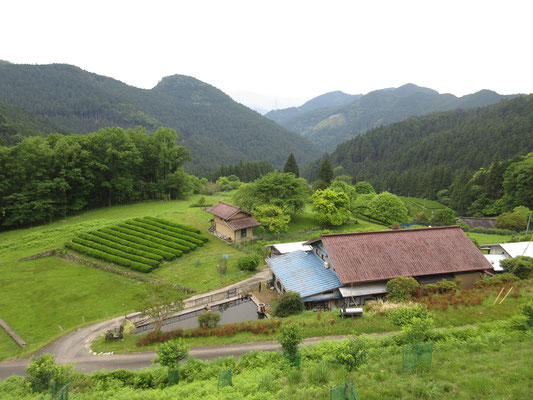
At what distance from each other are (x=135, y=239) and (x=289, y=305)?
77.4ft

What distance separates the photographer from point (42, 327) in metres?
22.8

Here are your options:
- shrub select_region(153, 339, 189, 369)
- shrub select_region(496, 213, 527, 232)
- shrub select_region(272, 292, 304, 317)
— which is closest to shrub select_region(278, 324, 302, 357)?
shrub select_region(153, 339, 189, 369)

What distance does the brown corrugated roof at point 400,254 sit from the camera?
24750 millimetres

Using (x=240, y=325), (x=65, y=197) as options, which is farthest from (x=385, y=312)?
(x=65, y=197)

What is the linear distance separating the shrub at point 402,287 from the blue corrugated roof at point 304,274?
3970 mm

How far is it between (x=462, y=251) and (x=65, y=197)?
2185 inches

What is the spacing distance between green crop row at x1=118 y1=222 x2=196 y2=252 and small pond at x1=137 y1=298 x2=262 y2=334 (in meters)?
12.5

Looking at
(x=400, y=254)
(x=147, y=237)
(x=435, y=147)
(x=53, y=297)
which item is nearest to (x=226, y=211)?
(x=147, y=237)

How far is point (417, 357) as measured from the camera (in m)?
12.5

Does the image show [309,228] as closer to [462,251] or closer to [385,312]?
[462,251]

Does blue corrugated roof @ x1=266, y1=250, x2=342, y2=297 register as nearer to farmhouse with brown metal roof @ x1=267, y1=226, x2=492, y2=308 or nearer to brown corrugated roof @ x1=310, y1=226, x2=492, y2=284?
farmhouse with brown metal roof @ x1=267, y1=226, x2=492, y2=308

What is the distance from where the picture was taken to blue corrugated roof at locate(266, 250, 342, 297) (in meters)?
24.3

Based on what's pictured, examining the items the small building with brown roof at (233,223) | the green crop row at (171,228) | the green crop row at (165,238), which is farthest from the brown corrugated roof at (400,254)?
the green crop row at (171,228)

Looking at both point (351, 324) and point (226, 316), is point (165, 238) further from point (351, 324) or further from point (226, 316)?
point (351, 324)
